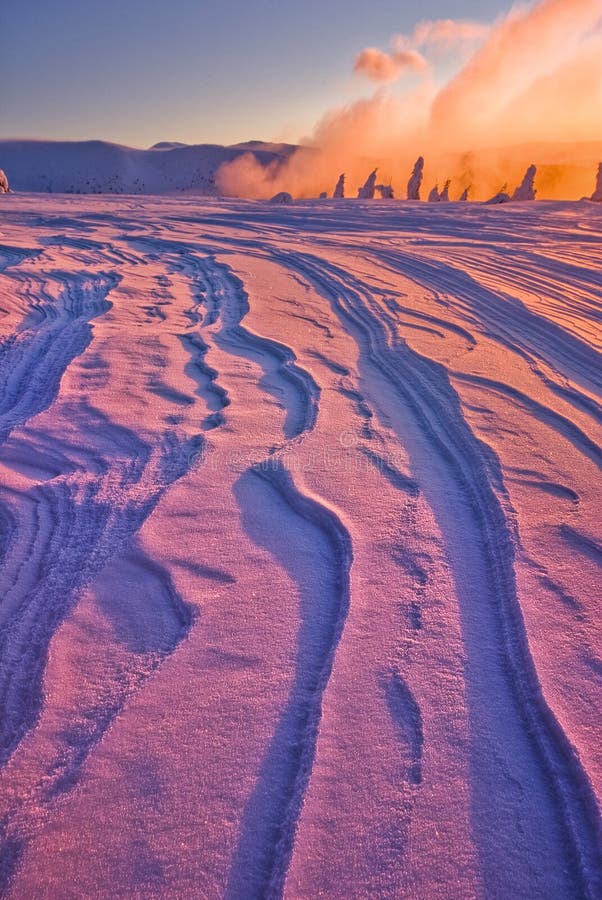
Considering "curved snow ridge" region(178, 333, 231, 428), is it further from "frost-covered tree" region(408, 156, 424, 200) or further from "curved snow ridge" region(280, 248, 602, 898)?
"frost-covered tree" region(408, 156, 424, 200)

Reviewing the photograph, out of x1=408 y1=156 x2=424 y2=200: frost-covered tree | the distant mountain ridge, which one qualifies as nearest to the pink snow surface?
x1=408 y1=156 x2=424 y2=200: frost-covered tree

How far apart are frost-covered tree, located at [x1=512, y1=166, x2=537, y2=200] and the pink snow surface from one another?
57.3 ft

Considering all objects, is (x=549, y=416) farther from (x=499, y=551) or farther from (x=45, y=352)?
(x=45, y=352)

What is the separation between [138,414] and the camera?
8.91ft

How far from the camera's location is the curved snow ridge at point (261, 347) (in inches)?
111

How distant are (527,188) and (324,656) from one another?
815 inches

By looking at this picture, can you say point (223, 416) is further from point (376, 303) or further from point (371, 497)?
point (376, 303)

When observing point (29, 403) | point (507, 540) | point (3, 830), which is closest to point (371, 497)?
point (507, 540)

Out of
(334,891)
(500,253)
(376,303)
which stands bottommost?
(334,891)

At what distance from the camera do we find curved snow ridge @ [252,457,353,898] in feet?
→ 3.41

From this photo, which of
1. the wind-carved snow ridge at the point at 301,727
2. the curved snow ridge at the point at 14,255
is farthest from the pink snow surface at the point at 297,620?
the curved snow ridge at the point at 14,255

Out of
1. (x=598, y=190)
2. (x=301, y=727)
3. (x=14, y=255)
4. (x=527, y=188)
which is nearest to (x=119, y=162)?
(x=527, y=188)

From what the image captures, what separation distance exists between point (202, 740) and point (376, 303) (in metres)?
4.49

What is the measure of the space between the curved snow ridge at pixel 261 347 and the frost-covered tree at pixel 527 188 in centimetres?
1612
